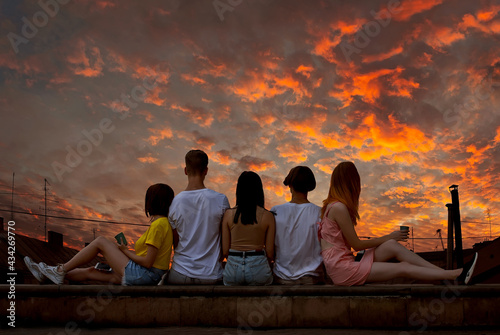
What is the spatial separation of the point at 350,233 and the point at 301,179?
3.02ft

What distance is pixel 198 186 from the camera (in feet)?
19.8

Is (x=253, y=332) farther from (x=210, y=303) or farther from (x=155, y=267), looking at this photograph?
(x=155, y=267)

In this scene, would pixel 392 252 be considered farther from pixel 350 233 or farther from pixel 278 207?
pixel 278 207

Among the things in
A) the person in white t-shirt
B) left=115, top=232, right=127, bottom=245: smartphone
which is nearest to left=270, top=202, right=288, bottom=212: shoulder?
the person in white t-shirt

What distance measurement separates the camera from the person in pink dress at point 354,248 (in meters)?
5.20

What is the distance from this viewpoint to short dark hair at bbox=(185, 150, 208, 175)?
19.7ft

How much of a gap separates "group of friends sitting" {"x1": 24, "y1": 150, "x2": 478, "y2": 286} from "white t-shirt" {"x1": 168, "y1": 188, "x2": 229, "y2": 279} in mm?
12

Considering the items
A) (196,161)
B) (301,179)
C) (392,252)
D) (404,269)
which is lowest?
(404,269)

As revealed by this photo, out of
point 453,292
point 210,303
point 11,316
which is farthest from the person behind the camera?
point 11,316

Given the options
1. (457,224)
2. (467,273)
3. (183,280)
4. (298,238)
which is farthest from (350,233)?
(457,224)

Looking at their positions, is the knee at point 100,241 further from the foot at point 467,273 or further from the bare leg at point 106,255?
the foot at point 467,273

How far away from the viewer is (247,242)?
18.5 feet

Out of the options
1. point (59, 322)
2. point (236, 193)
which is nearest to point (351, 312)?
point (236, 193)

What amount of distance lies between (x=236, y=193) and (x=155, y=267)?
1357 mm
